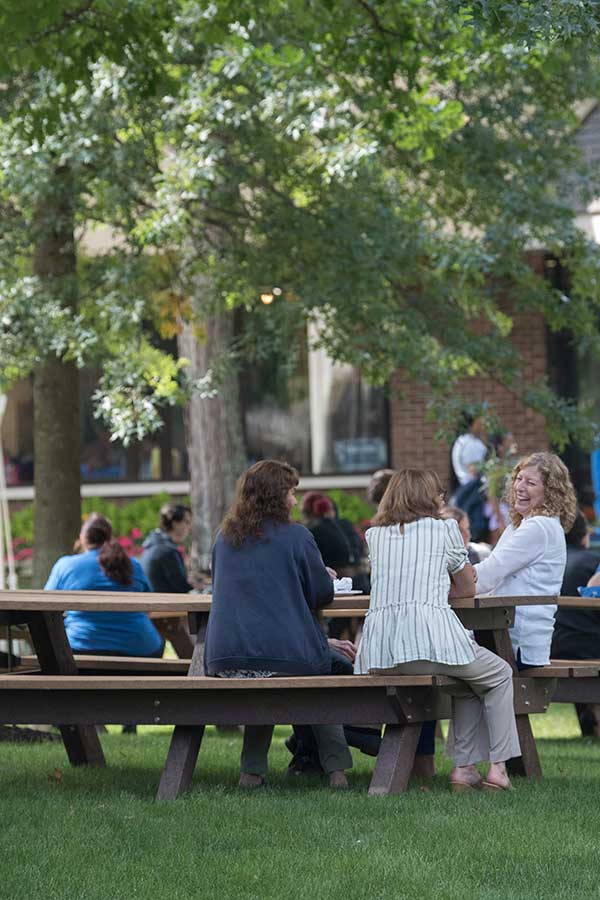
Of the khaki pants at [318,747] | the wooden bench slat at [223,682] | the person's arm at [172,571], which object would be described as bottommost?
the khaki pants at [318,747]

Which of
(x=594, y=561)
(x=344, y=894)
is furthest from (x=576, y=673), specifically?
(x=344, y=894)

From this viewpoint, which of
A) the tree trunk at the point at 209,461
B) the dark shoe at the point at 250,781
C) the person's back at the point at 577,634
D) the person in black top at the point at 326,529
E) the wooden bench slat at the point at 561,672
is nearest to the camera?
the dark shoe at the point at 250,781

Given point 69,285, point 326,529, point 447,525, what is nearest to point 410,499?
point 447,525

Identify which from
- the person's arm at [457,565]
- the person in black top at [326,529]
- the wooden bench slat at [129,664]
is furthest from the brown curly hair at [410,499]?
the person in black top at [326,529]

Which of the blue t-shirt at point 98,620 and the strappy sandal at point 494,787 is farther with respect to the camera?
the blue t-shirt at point 98,620

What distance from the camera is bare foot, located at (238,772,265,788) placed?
7.27 metres

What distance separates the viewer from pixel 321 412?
65.5 feet

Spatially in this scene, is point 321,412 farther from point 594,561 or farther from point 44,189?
point 594,561

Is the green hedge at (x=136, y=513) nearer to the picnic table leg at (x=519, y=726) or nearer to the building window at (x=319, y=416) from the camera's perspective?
the building window at (x=319, y=416)

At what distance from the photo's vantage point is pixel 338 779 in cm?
736

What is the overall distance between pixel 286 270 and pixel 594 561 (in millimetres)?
3662

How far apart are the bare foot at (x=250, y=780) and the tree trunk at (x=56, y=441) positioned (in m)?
4.91

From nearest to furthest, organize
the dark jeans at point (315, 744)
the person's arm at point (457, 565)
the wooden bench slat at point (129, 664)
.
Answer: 1. the person's arm at point (457, 565)
2. the dark jeans at point (315, 744)
3. the wooden bench slat at point (129, 664)

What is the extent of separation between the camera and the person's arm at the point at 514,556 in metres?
7.57
